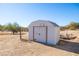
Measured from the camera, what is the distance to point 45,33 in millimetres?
6273

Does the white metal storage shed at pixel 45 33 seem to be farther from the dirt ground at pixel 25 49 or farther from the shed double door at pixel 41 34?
the dirt ground at pixel 25 49

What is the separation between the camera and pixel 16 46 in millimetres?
5531

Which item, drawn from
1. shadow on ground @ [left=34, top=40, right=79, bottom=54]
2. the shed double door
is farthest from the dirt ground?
the shed double door

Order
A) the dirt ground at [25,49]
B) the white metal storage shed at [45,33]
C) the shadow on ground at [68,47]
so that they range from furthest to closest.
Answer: the white metal storage shed at [45,33]
the shadow on ground at [68,47]
the dirt ground at [25,49]

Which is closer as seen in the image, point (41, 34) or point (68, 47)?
point (68, 47)

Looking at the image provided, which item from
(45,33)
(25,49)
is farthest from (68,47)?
(25,49)

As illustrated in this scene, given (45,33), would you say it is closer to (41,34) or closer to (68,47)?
(41,34)

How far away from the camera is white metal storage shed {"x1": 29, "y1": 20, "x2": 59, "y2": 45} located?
6.25m

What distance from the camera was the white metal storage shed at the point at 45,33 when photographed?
6.25 meters

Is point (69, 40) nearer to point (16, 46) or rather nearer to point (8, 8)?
Answer: point (16, 46)

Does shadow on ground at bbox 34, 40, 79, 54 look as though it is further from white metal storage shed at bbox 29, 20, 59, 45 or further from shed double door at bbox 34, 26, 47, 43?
shed double door at bbox 34, 26, 47, 43

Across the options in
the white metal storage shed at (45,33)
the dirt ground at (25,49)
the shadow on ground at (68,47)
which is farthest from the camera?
the white metal storage shed at (45,33)

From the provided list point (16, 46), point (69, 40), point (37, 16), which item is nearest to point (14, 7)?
point (37, 16)

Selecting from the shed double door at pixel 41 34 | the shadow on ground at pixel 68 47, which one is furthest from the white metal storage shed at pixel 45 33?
the shadow on ground at pixel 68 47
